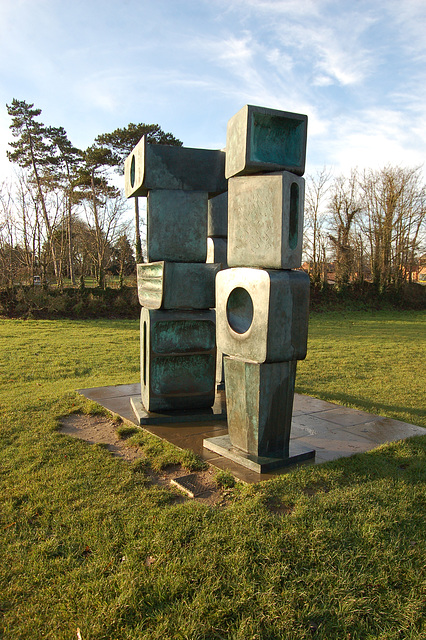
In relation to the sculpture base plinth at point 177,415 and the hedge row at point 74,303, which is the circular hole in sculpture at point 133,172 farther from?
the hedge row at point 74,303

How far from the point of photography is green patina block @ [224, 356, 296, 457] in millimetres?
3543

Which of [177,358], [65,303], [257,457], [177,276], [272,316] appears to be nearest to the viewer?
[272,316]

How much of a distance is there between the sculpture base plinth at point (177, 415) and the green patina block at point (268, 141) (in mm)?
2531

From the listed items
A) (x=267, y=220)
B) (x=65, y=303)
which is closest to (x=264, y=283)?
(x=267, y=220)

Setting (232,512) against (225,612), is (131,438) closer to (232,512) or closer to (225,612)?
(232,512)

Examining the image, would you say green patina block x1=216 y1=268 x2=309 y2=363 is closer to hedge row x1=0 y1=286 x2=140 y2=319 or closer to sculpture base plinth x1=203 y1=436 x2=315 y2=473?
sculpture base plinth x1=203 y1=436 x2=315 y2=473

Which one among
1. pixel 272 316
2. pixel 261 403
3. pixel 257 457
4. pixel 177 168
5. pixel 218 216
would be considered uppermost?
pixel 177 168

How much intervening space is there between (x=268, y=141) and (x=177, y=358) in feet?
7.81

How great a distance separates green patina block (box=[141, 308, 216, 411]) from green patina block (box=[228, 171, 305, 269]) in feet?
4.12

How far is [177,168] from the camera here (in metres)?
4.79

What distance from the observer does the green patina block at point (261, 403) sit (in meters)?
3.54

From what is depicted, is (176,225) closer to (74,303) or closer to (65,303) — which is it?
(65,303)

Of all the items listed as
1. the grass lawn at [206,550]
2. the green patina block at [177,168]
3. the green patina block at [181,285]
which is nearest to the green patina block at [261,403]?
the grass lawn at [206,550]

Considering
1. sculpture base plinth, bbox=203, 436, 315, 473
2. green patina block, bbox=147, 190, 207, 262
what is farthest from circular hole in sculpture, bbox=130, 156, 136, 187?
sculpture base plinth, bbox=203, 436, 315, 473
